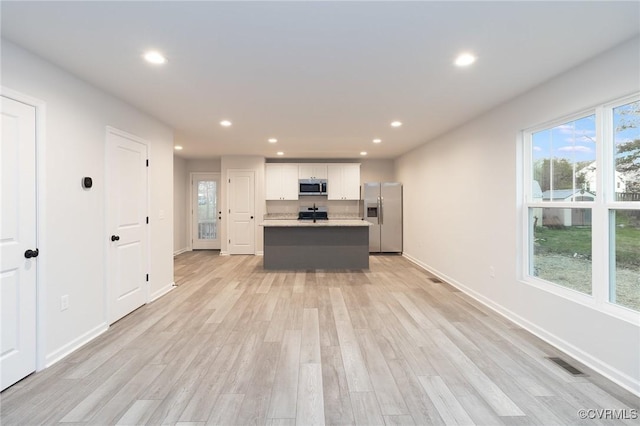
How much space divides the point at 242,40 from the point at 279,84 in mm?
787

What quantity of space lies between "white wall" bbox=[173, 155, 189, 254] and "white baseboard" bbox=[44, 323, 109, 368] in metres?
4.71

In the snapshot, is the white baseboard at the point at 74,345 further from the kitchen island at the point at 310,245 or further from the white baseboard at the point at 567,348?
the white baseboard at the point at 567,348

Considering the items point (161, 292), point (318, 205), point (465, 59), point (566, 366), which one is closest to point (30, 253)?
point (161, 292)

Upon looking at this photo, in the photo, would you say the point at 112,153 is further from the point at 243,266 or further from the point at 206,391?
the point at 243,266

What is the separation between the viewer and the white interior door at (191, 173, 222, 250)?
26.2 ft

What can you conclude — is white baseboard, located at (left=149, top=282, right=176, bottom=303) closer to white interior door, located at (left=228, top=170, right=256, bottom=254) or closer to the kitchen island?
the kitchen island

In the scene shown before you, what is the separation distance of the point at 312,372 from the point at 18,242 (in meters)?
2.42

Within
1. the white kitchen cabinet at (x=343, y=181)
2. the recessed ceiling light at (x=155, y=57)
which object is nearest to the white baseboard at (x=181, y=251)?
the white kitchen cabinet at (x=343, y=181)

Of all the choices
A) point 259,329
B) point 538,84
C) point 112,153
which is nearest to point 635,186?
point 538,84

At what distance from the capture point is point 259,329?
9.87ft

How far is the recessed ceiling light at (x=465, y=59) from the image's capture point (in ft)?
7.69

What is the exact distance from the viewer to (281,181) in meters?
7.64

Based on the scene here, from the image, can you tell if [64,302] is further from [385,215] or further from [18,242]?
[385,215]

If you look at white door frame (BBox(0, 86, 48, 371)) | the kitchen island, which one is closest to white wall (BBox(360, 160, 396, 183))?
the kitchen island
